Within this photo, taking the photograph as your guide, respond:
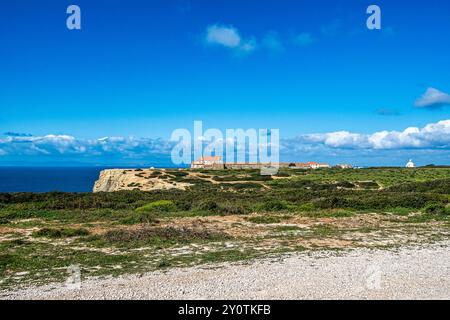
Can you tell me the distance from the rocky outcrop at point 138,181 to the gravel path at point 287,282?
138 ft

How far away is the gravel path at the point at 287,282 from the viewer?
9766 mm

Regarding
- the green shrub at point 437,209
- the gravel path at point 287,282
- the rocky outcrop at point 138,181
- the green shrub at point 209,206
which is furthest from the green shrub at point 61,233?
the rocky outcrop at point 138,181

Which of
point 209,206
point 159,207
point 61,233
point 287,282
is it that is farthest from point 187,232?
point 159,207

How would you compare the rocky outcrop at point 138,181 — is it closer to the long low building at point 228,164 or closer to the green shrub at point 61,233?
the long low building at point 228,164

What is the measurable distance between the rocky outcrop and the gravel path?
42.1 metres

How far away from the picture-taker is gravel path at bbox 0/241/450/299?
9766mm

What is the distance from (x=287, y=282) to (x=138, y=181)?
55.0m

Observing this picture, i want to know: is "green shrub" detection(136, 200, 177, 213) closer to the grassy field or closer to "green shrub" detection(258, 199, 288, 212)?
the grassy field

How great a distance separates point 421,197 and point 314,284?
82.6ft

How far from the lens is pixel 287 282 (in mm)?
10805

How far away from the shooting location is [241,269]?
12.3 meters
